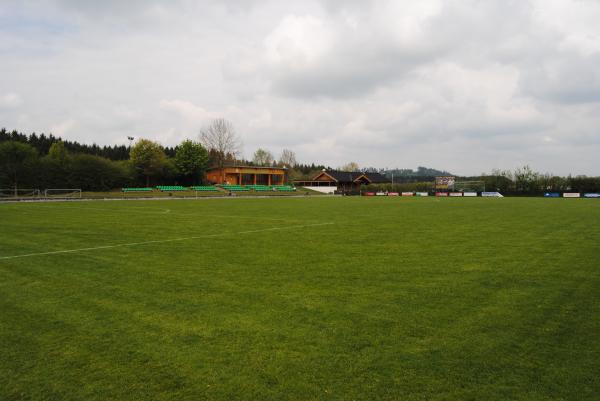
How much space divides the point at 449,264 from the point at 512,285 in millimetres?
1593

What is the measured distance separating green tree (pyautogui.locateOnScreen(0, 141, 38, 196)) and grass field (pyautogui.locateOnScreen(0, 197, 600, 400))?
2141 inches

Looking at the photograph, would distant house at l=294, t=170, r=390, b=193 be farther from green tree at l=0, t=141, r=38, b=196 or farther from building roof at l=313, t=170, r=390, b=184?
green tree at l=0, t=141, r=38, b=196

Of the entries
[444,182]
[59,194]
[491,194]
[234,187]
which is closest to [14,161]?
[59,194]

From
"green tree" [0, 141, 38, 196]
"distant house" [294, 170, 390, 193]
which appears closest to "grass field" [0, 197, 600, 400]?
"green tree" [0, 141, 38, 196]

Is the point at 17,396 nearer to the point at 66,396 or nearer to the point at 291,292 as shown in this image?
the point at 66,396

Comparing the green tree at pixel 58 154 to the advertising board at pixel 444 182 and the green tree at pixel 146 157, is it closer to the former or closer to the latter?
the green tree at pixel 146 157

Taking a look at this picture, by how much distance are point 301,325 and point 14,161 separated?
2498 inches

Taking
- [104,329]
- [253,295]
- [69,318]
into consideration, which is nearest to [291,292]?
[253,295]

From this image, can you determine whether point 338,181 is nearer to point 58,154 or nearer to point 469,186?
point 469,186

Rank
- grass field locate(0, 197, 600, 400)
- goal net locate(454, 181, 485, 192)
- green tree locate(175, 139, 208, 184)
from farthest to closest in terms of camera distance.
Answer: green tree locate(175, 139, 208, 184) → goal net locate(454, 181, 485, 192) → grass field locate(0, 197, 600, 400)

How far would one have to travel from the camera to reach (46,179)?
179 ft

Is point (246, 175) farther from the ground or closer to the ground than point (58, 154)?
closer to the ground

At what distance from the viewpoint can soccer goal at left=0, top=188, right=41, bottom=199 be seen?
131 feet

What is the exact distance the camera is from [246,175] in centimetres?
7500
